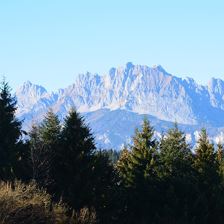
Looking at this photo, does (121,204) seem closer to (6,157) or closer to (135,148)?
(135,148)

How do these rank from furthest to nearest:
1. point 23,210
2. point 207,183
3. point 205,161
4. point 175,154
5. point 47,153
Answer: point 205,161
point 207,183
point 175,154
point 47,153
point 23,210

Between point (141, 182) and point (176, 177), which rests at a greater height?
point (176, 177)

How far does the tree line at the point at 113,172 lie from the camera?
103ft

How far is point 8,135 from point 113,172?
8.32 m

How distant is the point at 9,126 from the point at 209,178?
17.3 m

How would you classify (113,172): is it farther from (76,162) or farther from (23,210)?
(23,210)

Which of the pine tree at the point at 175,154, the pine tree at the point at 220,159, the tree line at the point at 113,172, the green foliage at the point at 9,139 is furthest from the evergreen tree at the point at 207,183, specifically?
the green foliage at the point at 9,139

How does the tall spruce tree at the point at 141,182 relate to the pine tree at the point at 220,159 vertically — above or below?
below

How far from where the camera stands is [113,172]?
36469 mm

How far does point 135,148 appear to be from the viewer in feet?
128

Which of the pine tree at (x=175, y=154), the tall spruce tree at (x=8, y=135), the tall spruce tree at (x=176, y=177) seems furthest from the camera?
the pine tree at (x=175, y=154)

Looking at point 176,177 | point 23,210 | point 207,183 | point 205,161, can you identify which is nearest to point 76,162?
point 176,177

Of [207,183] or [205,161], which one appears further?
[205,161]

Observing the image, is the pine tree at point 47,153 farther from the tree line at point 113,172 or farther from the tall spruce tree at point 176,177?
the tall spruce tree at point 176,177
